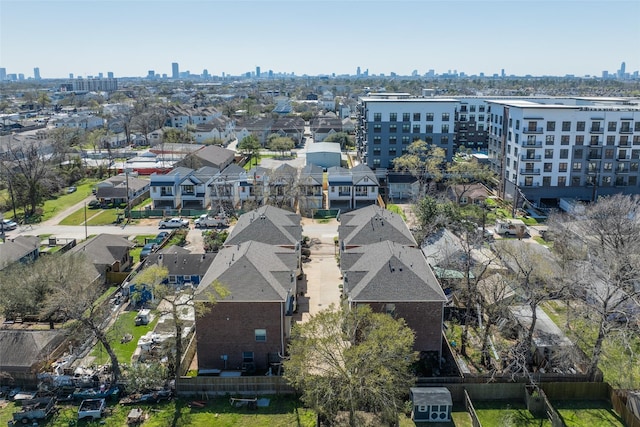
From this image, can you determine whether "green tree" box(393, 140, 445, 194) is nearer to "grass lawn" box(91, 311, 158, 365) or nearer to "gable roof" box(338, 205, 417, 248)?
"gable roof" box(338, 205, 417, 248)

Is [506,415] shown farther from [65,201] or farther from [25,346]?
[65,201]

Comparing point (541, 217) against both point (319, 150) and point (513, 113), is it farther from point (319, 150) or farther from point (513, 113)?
point (319, 150)

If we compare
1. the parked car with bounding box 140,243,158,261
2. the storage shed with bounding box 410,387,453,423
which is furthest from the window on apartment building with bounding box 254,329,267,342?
the parked car with bounding box 140,243,158,261

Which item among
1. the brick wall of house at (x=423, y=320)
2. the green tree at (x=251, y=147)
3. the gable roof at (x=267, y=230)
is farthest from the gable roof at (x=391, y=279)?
the green tree at (x=251, y=147)

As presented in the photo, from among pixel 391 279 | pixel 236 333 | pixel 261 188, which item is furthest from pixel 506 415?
pixel 261 188

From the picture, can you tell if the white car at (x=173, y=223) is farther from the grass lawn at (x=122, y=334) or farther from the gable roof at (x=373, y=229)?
the grass lawn at (x=122, y=334)

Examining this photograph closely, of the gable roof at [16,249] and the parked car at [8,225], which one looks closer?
the gable roof at [16,249]
